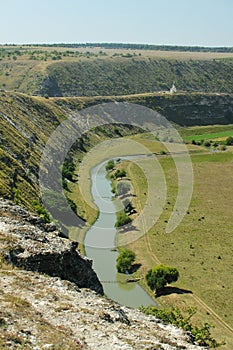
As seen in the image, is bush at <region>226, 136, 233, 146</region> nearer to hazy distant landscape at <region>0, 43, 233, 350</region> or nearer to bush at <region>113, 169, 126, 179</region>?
hazy distant landscape at <region>0, 43, 233, 350</region>

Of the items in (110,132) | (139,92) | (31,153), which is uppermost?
(139,92)

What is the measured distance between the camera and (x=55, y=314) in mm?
20938

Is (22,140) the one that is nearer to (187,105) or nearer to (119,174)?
(119,174)

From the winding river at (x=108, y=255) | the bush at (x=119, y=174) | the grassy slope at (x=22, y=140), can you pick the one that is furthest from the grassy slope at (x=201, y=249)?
the grassy slope at (x=22, y=140)

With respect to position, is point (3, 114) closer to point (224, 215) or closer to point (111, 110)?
point (224, 215)

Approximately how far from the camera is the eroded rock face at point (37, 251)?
2622 cm

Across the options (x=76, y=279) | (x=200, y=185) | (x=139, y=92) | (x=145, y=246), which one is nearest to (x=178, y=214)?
(x=145, y=246)

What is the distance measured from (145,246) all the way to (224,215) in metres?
19.7

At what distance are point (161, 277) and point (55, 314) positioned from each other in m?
30.4

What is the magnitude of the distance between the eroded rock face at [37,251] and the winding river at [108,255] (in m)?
17.1

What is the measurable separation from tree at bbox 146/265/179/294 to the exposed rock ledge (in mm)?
22369

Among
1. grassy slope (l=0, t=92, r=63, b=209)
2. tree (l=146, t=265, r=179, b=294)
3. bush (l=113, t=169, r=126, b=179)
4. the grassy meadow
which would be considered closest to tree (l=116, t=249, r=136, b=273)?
the grassy meadow

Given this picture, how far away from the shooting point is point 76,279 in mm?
30156

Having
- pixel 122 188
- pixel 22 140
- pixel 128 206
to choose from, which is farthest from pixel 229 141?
pixel 22 140
